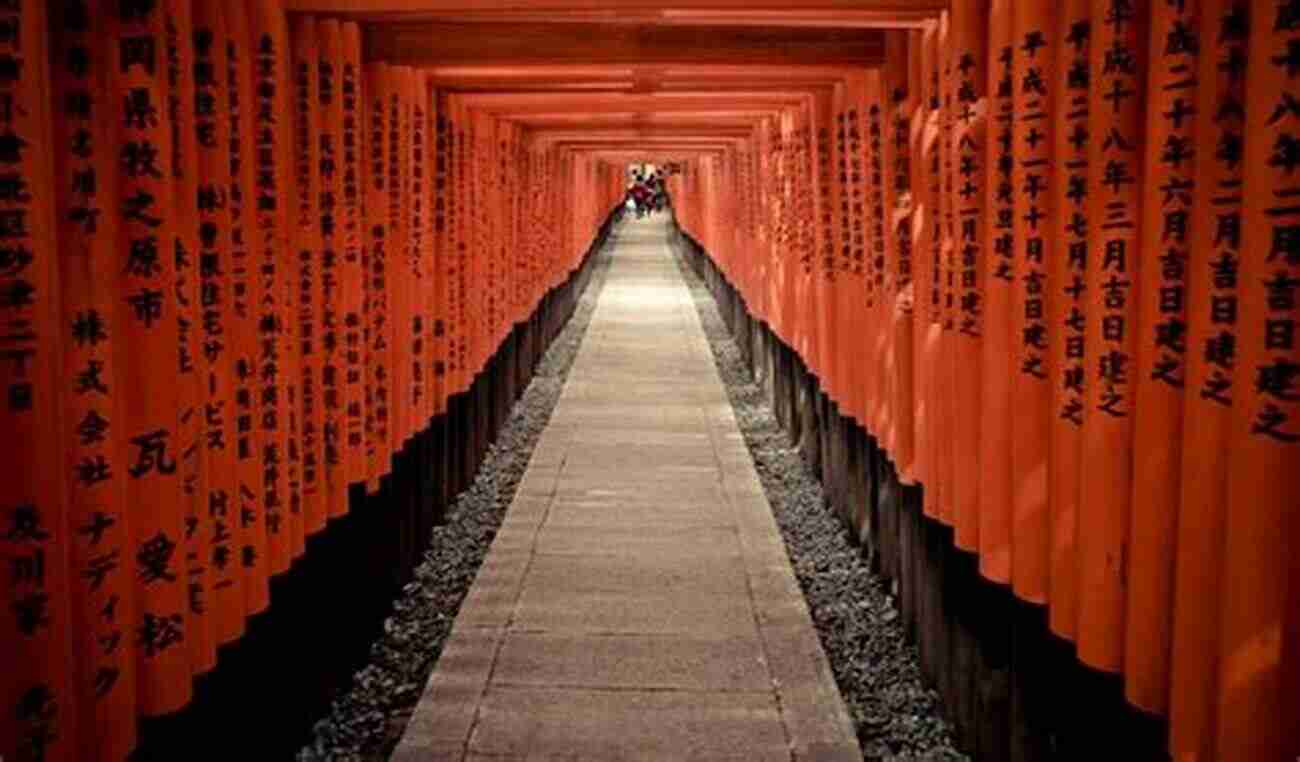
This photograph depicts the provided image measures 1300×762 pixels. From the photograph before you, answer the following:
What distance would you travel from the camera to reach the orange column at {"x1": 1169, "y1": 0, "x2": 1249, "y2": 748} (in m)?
3.43

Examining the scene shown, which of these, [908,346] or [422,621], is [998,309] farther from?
[422,621]

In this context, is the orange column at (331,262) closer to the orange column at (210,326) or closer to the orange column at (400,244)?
the orange column at (400,244)

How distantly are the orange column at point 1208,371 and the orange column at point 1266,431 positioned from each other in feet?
0.40

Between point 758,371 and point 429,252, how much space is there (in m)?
10.1

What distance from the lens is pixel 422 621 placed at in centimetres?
900

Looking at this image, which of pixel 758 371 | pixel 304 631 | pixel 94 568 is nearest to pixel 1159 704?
pixel 94 568

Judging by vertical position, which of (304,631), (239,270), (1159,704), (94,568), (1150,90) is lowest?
(304,631)

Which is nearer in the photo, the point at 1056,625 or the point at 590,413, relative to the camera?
the point at 1056,625

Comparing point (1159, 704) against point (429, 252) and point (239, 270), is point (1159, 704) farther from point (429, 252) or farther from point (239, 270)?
point (429, 252)

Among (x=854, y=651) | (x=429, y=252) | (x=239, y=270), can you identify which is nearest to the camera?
(x=239, y=270)

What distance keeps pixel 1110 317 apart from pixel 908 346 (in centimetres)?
347

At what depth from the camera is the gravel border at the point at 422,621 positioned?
694cm

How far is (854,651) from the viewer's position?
329 inches

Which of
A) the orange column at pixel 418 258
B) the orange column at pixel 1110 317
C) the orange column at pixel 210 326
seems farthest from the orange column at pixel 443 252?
the orange column at pixel 1110 317
